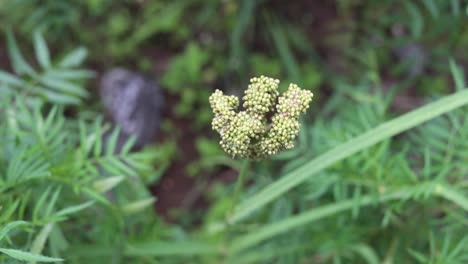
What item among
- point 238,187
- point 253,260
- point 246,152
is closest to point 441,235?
point 253,260

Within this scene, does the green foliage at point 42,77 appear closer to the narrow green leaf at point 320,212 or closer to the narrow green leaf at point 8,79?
the narrow green leaf at point 8,79

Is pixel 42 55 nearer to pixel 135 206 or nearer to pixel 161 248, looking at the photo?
pixel 135 206

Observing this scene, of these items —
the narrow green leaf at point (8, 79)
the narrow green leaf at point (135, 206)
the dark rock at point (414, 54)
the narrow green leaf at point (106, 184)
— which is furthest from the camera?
the dark rock at point (414, 54)

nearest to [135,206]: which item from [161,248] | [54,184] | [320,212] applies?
[161,248]

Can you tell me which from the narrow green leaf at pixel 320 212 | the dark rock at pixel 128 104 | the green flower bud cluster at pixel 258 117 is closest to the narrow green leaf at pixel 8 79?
the narrow green leaf at pixel 320 212

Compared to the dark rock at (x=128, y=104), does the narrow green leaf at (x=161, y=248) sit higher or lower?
lower

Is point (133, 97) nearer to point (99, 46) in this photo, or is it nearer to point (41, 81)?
point (99, 46)
